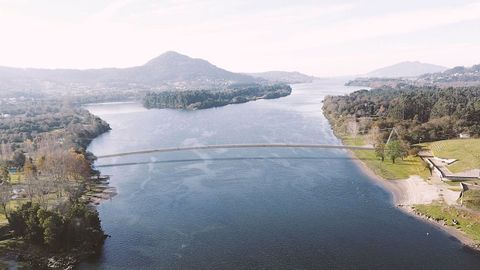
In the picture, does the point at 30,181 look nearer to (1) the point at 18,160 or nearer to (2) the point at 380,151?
(1) the point at 18,160

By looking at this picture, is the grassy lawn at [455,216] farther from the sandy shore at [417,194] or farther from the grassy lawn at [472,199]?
the grassy lawn at [472,199]

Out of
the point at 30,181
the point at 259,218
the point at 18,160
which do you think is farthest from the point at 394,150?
the point at 18,160

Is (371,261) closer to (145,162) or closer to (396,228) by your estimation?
(396,228)

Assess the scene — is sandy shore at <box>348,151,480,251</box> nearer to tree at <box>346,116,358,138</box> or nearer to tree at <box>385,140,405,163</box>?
tree at <box>385,140,405,163</box>

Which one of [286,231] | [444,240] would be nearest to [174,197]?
[286,231]

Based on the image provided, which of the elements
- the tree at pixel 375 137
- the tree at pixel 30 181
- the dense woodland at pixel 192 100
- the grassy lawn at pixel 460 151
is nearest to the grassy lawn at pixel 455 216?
the grassy lawn at pixel 460 151

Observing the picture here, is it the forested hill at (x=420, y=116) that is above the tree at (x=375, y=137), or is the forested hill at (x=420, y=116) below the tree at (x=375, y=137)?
above
